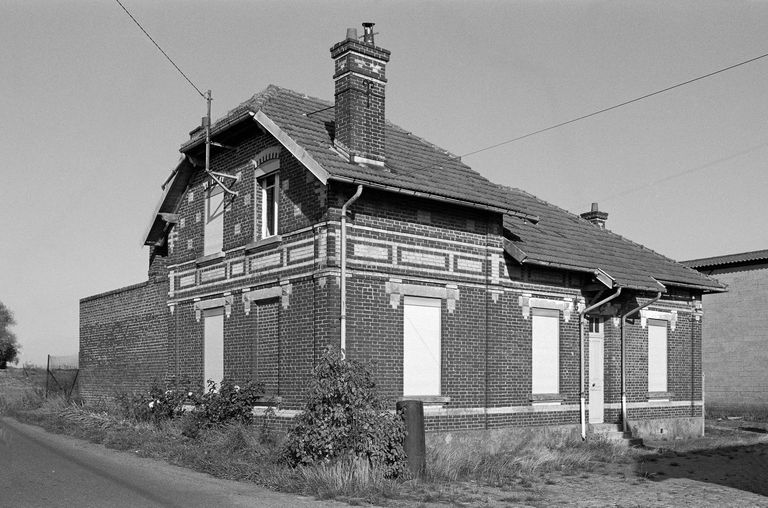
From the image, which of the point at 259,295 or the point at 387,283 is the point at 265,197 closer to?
the point at 259,295

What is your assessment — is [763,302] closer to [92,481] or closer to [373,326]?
[373,326]

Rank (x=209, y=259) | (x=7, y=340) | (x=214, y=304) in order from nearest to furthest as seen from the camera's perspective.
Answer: (x=214, y=304) → (x=209, y=259) → (x=7, y=340)

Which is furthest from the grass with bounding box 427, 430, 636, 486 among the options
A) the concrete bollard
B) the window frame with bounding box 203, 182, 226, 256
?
the window frame with bounding box 203, 182, 226, 256

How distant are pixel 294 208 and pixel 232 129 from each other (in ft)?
10.3

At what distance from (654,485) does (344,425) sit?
5.26m

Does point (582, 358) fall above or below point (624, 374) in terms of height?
above

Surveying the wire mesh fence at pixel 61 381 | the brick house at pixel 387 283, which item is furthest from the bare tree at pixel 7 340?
the brick house at pixel 387 283

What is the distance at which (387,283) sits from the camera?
15.8 metres

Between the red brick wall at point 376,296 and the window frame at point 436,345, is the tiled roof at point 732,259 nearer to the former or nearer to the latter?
the red brick wall at point 376,296

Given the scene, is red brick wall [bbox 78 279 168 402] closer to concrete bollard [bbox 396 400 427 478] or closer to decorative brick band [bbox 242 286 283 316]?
decorative brick band [bbox 242 286 283 316]

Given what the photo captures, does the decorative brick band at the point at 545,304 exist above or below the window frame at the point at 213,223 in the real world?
below

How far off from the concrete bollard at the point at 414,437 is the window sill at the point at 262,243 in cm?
471

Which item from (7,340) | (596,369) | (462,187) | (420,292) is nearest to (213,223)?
(420,292)

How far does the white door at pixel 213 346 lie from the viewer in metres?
18.3
